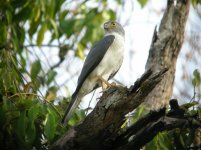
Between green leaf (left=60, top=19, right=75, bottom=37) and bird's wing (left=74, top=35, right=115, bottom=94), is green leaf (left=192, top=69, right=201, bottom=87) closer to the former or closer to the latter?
bird's wing (left=74, top=35, right=115, bottom=94)

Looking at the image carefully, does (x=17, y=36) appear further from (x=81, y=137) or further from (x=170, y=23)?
(x=81, y=137)

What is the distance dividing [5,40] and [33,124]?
2.42m

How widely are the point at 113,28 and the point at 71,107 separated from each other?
2759 mm

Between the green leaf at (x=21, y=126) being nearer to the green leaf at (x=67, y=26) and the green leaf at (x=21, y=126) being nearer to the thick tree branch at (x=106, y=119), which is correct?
the thick tree branch at (x=106, y=119)

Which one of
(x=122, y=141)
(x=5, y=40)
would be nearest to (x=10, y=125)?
(x=122, y=141)

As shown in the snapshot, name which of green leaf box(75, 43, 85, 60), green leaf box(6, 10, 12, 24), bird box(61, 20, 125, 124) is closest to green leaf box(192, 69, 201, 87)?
bird box(61, 20, 125, 124)

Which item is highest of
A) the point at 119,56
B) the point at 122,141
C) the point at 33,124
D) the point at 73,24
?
the point at 73,24

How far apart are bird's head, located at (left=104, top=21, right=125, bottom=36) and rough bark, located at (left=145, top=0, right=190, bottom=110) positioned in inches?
60.8

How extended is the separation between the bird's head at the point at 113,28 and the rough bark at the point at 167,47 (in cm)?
154

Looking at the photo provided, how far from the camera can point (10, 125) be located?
5.80 metres

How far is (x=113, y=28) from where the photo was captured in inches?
367

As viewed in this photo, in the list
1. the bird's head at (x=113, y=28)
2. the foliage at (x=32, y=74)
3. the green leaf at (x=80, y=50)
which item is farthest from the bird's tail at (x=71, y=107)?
the bird's head at (x=113, y=28)

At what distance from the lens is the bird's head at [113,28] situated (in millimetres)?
9281

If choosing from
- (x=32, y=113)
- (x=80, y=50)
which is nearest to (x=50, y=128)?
(x=32, y=113)
